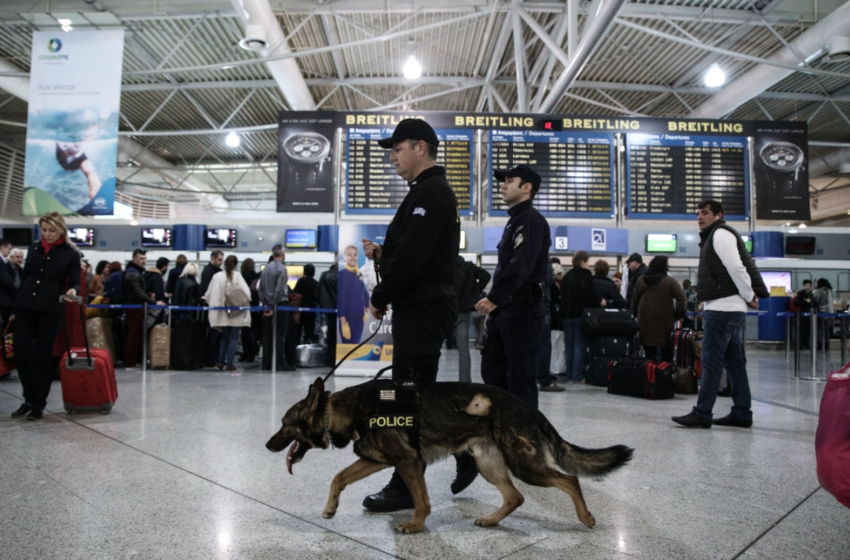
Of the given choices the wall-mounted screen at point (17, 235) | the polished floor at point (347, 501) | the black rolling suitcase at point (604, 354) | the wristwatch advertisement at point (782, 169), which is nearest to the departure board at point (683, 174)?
the wristwatch advertisement at point (782, 169)

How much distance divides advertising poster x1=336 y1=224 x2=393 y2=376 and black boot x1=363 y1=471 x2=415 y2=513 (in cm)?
506

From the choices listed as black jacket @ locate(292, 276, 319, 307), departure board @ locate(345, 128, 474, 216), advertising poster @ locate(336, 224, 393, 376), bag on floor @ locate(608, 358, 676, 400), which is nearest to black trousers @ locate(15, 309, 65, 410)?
advertising poster @ locate(336, 224, 393, 376)

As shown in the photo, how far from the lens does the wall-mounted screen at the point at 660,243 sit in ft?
39.4

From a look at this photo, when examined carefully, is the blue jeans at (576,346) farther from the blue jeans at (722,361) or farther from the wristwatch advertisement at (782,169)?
the wristwatch advertisement at (782,169)

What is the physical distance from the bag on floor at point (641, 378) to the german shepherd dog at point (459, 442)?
4.39m

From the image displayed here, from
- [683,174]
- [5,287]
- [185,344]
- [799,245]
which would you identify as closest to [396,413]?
[5,287]

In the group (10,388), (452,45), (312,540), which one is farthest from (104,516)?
(452,45)

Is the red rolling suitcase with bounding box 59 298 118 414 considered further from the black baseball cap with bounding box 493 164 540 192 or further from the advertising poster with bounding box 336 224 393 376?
the black baseball cap with bounding box 493 164 540 192

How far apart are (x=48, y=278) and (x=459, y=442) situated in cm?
401

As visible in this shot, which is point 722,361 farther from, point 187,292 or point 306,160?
point 187,292

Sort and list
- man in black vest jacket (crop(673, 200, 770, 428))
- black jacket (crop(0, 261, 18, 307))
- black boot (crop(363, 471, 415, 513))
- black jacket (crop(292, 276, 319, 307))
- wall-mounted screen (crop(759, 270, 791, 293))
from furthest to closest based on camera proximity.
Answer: wall-mounted screen (crop(759, 270, 791, 293)), black jacket (crop(292, 276, 319, 307)), black jacket (crop(0, 261, 18, 307)), man in black vest jacket (crop(673, 200, 770, 428)), black boot (crop(363, 471, 415, 513))

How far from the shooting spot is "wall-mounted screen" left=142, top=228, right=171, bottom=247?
13.2 meters

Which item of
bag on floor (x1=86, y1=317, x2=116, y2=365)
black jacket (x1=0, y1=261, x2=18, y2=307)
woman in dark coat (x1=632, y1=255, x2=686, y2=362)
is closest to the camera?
black jacket (x1=0, y1=261, x2=18, y2=307)

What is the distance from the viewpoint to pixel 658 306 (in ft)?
23.2
